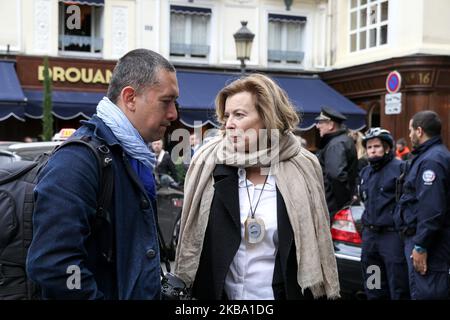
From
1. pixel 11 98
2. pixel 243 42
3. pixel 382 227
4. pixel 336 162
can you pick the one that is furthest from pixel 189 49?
pixel 382 227

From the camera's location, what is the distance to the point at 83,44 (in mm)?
15695

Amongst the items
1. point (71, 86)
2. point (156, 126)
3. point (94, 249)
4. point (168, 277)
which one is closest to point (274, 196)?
point (168, 277)

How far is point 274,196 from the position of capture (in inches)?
112

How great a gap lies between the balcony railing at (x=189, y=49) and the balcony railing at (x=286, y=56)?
208 centimetres

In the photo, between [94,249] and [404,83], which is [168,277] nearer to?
[94,249]

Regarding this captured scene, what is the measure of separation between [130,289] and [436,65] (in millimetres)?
14712

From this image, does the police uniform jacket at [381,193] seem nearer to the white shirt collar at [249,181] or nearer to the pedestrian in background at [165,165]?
the white shirt collar at [249,181]

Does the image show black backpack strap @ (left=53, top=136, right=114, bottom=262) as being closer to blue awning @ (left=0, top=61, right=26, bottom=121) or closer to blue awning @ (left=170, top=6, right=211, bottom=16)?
blue awning @ (left=0, top=61, right=26, bottom=121)

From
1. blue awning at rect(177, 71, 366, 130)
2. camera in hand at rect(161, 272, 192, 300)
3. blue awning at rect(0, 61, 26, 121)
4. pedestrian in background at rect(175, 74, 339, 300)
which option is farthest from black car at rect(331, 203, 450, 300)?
blue awning at rect(0, 61, 26, 121)

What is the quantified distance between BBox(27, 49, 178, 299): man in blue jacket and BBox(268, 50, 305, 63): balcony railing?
617 inches

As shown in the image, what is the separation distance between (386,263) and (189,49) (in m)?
12.4

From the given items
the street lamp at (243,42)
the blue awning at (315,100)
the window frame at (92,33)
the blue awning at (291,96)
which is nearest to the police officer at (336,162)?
the street lamp at (243,42)

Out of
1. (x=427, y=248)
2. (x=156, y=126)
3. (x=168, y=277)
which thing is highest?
(x=156, y=126)

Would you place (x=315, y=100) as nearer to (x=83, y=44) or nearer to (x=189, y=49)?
(x=189, y=49)
